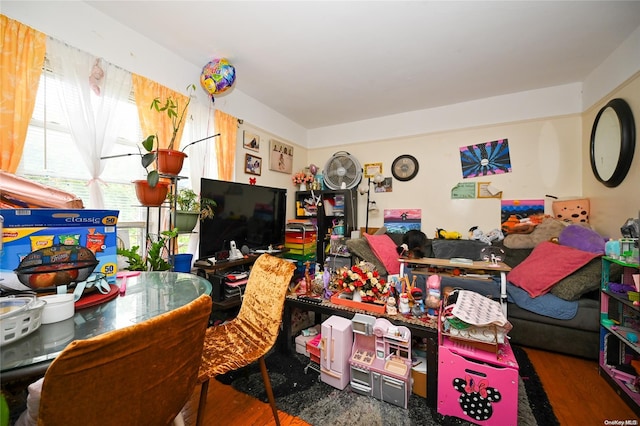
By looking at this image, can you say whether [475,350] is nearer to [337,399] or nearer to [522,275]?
[337,399]

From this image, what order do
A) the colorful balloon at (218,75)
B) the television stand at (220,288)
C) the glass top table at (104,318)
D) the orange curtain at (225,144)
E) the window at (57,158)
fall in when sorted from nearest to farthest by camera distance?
1. the glass top table at (104,318)
2. the window at (57,158)
3. the television stand at (220,288)
4. the colorful balloon at (218,75)
5. the orange curtain at (225,144)

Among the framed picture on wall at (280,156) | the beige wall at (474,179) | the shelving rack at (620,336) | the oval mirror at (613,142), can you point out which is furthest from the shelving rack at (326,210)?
the oval mirror at (613,142)

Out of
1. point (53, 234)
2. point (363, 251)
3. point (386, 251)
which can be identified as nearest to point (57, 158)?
point (53, 234)

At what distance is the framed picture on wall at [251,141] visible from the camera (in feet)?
9.64

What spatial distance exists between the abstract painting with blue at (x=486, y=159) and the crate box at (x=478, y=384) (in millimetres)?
2264

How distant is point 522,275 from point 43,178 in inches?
146

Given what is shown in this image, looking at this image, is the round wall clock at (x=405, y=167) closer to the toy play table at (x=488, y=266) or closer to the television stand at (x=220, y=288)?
the toy play table at (x=488, y=266)

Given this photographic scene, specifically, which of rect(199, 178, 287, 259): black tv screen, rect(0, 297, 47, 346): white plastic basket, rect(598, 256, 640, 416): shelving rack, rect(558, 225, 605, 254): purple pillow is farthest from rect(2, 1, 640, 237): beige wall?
rect(0, 297, 47, 346): white plastic basket

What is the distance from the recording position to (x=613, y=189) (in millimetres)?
2168

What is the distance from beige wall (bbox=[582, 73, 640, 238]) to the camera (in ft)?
6.29

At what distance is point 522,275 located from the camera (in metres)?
2.18

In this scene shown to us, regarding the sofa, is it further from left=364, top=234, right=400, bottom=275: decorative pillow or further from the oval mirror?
the oval mirror

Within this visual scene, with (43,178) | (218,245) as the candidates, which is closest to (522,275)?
(218,245)

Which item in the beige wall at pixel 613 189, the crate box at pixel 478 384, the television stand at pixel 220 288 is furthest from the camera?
the television stand at pixel 220 288
